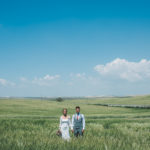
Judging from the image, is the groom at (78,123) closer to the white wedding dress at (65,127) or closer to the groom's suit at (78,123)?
the groom's suit at (78,123)

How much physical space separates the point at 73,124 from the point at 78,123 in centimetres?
25

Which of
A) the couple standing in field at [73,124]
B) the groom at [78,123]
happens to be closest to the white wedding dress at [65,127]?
the couple standing in field at [73,124]

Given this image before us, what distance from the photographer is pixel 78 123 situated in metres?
11.4

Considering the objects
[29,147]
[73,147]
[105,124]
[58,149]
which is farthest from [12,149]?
[105,124]

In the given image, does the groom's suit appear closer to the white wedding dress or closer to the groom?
the groom

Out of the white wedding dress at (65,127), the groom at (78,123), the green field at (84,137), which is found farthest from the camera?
the groom at (78,123)

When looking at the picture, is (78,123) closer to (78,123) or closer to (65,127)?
(78,123)

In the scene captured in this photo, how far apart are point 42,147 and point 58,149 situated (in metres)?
0.48

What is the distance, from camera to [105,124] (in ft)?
73.0

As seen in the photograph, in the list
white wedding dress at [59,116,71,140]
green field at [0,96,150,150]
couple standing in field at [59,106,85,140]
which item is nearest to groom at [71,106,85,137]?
couple standing in field at [59,106,85,140]

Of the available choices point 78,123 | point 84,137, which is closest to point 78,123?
point 78,123

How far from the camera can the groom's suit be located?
11.3 metres

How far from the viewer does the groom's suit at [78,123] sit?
37.2 feet

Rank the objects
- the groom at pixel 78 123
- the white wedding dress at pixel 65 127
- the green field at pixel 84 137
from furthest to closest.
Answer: the groom at pixel 78 123, the white wedding dress at pixel 65 127, the green field at pixel 84 137
